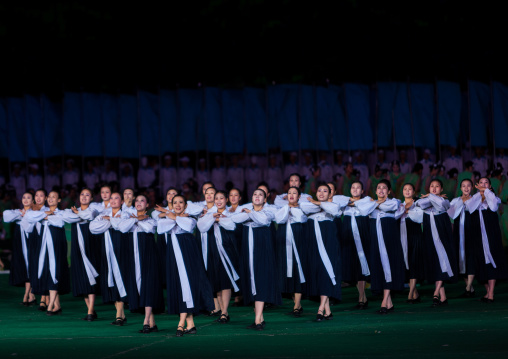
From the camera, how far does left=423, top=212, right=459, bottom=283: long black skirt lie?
37.0 ft

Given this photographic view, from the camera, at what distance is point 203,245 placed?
1066 cm

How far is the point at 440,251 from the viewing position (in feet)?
37.0

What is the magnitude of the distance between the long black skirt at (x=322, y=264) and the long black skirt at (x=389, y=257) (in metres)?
0.89

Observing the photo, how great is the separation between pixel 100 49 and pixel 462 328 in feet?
54.4

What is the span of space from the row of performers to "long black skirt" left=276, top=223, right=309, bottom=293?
1 cm

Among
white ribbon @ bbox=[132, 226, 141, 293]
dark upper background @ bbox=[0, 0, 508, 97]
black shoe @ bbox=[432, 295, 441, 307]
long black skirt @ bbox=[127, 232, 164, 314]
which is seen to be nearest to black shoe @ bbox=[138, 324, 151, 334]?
long black skirt @ bbox=[127, 232, 164, 314]

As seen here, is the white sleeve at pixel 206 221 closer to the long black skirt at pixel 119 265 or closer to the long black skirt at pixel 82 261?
the long black skirt at pixel 119 265

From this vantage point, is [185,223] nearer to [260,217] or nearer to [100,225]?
[260,217]

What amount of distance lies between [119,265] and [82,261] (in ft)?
2.47

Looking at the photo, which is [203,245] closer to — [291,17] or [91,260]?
[91,260]

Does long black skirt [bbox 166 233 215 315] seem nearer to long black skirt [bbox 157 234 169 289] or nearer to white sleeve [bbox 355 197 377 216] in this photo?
long black skirt [bbox 157 234 169 289]

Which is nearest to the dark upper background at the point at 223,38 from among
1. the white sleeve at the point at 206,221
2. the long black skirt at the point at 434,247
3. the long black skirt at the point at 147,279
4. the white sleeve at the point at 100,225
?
the long black skirt at the point at 434,247

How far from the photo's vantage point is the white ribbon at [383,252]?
34.6 feet

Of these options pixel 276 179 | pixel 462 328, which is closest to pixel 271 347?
pixel 462 328
